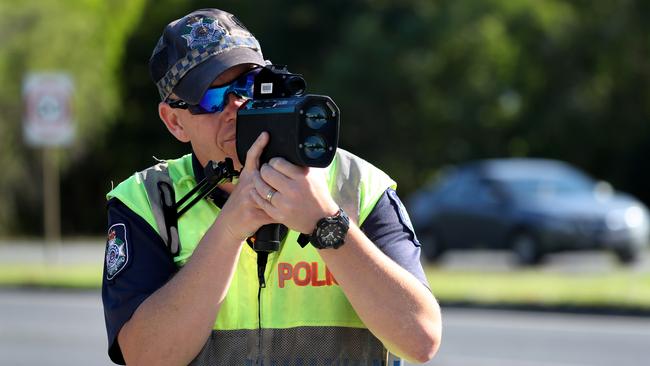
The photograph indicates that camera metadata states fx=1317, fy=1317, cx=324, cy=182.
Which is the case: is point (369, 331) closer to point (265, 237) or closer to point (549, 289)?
point (265, 237)

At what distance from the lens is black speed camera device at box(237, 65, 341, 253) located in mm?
2293

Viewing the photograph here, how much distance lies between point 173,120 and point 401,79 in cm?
3324

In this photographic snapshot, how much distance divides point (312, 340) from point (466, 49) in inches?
1276

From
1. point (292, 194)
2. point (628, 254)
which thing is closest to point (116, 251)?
point (292, 194)

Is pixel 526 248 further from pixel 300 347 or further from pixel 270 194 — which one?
pixel 270 194

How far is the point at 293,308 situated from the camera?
264 centimetres

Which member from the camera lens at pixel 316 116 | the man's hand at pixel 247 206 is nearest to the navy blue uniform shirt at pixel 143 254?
the man's hand at pixel 247 206

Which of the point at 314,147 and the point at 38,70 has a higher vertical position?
the point at 38,70

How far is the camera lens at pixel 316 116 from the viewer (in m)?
2.31

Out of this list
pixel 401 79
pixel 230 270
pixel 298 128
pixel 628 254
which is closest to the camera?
pixel 298 128

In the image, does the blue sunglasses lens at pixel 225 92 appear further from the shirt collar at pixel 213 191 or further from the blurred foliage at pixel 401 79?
the blurred foliage at pixel 401 79

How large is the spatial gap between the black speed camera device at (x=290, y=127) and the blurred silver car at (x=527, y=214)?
16.9m

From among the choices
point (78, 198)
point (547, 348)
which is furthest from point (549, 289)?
point (78, 198)

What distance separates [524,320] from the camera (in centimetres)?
1412
